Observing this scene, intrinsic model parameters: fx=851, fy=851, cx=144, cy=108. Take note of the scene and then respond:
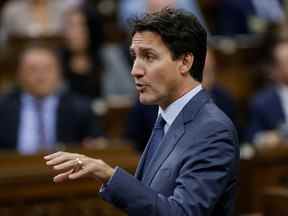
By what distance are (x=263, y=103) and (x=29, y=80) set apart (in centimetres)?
173

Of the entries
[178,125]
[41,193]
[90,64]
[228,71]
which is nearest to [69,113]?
[41,193]

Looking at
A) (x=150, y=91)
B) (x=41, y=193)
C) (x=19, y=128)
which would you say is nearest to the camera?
(x=150, y=91)

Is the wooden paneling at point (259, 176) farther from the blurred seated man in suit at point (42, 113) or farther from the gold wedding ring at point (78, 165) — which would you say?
the gold wedding ring at point (78, 165)

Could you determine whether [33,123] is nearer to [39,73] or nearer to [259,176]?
[39,73]

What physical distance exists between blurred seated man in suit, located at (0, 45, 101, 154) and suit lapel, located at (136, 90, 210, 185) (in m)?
2.91

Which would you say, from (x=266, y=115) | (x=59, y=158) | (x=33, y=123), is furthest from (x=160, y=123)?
(x=266, y=115)

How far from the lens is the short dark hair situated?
2264mm

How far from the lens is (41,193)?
4398 millimetres

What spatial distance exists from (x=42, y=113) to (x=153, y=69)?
315cm

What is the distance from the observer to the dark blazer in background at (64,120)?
5219 millimetres

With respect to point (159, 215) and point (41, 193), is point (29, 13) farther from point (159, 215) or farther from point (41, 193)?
point (159, 215)

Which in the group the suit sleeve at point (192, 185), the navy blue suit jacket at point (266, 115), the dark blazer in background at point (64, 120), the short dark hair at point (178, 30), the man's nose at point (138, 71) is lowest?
the navy blue suit jacket at point (266, 115)

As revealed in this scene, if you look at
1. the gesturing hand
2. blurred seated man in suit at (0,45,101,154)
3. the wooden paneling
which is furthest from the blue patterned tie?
blurred seated man in suit at (0,45,101,154)

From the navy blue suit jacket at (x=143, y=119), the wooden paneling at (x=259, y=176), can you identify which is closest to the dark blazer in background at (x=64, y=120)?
the navy blue suit jacket at (x=143, y=119)
